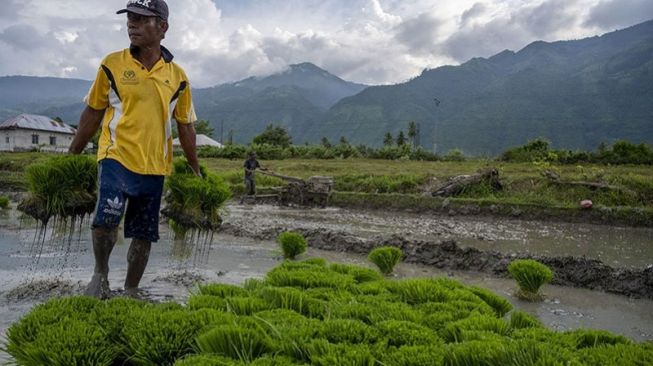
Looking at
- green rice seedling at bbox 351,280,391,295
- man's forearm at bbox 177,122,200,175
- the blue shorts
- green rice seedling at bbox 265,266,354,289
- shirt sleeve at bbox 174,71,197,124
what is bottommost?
green rice seedling at bbox 351,280,391,295

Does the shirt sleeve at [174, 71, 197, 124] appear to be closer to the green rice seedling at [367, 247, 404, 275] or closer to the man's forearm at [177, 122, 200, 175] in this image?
the man's forearm at [177, 122, 200, 175]

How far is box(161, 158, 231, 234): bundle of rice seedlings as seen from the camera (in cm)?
460

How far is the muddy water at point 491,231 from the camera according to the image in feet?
35.1

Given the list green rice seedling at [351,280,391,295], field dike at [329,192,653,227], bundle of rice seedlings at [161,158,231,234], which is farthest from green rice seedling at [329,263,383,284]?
field dike at [329,192,653,227]

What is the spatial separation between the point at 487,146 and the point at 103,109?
152 m

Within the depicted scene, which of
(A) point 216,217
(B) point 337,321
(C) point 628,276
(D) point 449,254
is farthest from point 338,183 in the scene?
(B) point 337,321

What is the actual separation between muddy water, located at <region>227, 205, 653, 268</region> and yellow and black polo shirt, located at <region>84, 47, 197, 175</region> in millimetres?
8136

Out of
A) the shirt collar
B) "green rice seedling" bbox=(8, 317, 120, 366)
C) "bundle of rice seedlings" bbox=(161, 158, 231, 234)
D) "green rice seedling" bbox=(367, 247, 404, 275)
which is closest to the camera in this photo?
"green rice seedling" bbox=(8, 317, 120, 366)

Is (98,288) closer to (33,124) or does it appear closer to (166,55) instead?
(166,55)

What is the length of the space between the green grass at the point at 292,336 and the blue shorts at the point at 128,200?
3.20ft

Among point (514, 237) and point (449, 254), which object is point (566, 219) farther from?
point (449, 254)

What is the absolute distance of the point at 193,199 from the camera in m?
4.62

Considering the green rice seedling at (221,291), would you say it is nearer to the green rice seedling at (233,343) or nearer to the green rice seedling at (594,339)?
the green rice seedling at (233,343)

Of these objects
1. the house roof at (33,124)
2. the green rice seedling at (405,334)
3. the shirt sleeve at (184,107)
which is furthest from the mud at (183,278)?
the house roof at (33,124)
